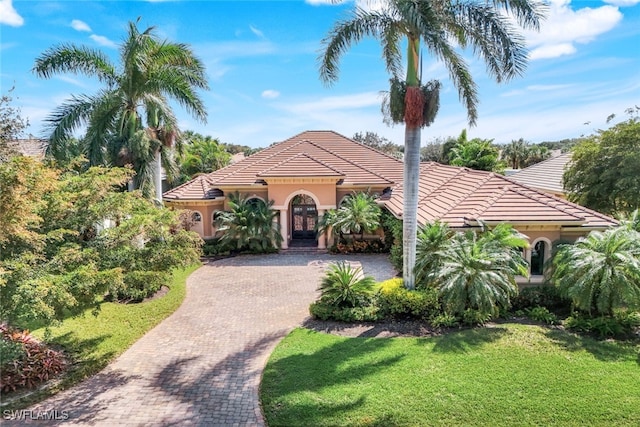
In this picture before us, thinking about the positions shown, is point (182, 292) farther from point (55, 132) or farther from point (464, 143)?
point (464, 143)

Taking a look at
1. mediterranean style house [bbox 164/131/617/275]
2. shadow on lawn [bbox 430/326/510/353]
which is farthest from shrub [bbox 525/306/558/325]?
mediterranean style house [bbox 164/131/617/275]

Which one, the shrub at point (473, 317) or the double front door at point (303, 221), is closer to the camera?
the shrub at point (473, 317)

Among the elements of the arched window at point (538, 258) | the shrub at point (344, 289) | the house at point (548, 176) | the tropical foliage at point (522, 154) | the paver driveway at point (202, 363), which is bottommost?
the paver driveway at point (202, 363)

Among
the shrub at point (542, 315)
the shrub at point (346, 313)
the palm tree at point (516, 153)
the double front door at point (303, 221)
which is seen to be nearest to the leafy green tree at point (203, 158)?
the double front door at point (303, 221)

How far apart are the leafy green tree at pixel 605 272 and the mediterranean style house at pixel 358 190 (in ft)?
6.96

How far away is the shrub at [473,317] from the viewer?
12484 mm

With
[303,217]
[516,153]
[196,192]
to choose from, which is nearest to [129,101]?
[196,192]

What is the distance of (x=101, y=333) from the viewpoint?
12297 millimetres

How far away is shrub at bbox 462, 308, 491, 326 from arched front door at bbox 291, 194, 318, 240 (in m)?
14.9

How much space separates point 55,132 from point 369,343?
550 inches

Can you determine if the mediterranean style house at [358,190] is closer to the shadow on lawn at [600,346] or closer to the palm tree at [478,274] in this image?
the palm tree at [478,274]

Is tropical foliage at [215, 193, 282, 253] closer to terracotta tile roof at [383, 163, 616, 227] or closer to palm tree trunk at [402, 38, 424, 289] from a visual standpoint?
terracotta tile roof at [383, 163, 616, 227]

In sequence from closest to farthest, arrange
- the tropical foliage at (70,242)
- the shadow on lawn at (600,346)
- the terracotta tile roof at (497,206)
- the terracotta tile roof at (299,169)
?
1. the tropical foliage at (70,242)
2. the shadow on lawn at (600,346)
3. the terracotta tile roof at (497,206)
4. the terracotta tile roof at (299,169)

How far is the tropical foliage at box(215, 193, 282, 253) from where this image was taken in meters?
22.3
